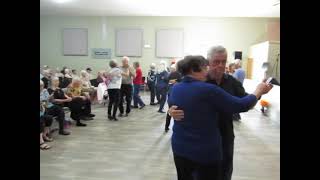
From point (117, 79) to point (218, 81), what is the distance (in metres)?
5.51

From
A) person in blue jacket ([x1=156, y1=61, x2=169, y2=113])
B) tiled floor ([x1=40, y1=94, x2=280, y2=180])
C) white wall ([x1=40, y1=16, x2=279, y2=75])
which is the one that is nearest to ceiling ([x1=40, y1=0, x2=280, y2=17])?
white wall ([x1=40, y1=16, x2=279, y2=75])

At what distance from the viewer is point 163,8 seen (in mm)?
13250

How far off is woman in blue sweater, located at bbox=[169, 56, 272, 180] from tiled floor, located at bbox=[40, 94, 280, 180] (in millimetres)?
1955

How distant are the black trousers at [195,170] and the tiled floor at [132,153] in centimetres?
187

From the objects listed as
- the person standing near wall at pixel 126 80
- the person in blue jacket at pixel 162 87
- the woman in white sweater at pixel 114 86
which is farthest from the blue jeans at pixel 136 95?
the woman in white sweater at pixel 114 86

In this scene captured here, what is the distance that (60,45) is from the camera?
16.0m

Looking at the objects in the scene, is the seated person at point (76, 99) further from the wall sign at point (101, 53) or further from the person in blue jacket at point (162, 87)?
the wall sign at point (101, 53)

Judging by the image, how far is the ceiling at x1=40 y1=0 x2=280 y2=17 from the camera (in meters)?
11.9

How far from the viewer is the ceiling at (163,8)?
39.1ft

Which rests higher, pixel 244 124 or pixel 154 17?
pixel 154 17

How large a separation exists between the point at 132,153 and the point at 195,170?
10.0 feet

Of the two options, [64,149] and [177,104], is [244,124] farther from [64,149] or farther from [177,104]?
[177,104]
